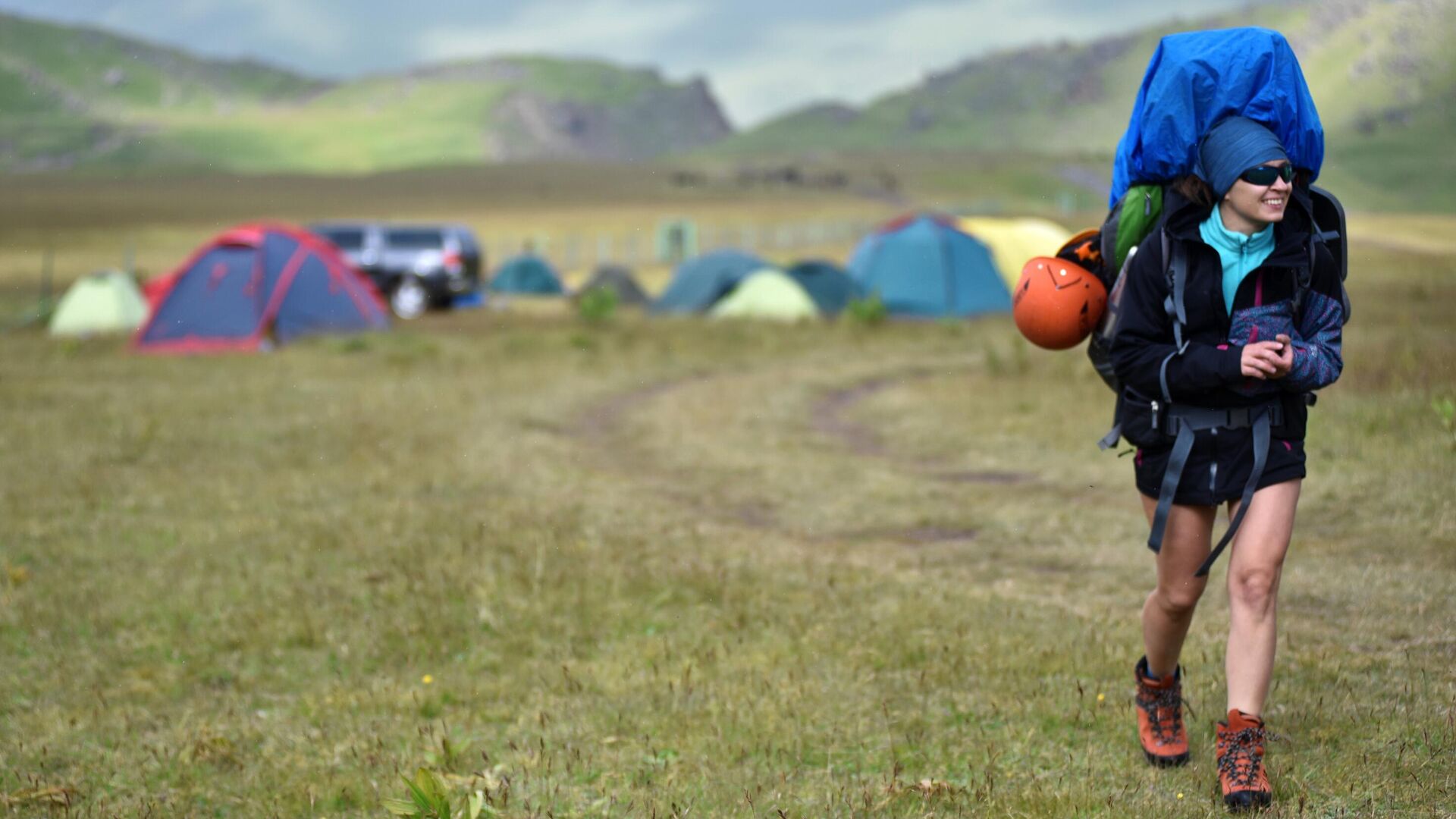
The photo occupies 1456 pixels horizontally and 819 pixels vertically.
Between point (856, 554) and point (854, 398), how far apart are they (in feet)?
21.6

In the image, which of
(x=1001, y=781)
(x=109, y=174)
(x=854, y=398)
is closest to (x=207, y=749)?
(x=1001, y=781)

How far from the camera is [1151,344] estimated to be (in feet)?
11.7

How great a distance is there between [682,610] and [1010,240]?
64.6 ft

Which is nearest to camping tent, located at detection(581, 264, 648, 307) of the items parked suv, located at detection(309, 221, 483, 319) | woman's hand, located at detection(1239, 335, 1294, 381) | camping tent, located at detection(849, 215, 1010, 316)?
parked suv, located at detection(309, 221, 483, 319)

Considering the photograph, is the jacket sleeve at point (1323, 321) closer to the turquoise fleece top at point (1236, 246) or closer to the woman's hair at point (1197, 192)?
the turquoise fleece top at point (1236, 246)

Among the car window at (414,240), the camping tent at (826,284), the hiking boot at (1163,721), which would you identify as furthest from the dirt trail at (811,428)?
the car window at (414,240)

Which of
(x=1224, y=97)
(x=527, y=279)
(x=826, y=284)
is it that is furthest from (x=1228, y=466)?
(x=527, y=279)

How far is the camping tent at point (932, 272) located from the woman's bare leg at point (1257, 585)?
18.5 metres

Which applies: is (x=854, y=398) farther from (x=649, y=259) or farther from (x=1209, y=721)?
(x=649, y=259)

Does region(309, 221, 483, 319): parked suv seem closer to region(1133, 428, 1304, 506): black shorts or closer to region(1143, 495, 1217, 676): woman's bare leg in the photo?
region(1143, 495, 1217, 676): woman's bare leg

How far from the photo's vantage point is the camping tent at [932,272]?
22156mm

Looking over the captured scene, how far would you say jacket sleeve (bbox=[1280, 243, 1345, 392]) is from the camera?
3.45 m

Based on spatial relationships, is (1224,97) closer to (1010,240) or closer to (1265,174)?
(1265,174)

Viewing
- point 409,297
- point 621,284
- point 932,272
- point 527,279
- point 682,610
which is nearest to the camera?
point 682,610
